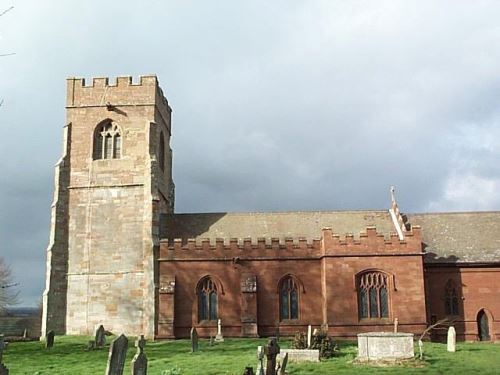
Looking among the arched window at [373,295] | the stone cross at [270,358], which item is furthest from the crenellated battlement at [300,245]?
the stone cross at [270,358]

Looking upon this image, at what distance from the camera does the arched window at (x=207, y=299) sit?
32.9 metres

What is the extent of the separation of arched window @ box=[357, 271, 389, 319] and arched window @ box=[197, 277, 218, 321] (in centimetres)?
823

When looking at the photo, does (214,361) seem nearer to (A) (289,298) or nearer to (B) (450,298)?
(A) (289,298)

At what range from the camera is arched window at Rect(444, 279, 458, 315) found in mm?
32781

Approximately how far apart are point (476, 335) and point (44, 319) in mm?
24740

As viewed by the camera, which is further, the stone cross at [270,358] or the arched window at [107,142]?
the arched window at [107,142]

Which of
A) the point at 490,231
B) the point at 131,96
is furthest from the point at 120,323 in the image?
the point at 490,231

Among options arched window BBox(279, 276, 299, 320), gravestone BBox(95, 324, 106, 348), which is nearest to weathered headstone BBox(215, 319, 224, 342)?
arched window BBox(279, 276, 299, 320)

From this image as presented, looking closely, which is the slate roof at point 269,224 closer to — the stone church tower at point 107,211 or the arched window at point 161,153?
the stone church tower at point 107,211

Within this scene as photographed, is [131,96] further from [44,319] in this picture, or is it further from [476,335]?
[476,335]

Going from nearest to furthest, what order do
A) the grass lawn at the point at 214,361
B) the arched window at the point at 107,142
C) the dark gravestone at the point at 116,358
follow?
the dark gravestone at the point at 116,358
the grass lawn at the point at 214,361
the arched window at the point at 107,142

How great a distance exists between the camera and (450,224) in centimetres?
3622

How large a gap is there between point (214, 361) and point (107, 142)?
20.7 m

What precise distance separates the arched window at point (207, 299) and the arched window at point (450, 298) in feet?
43.4
